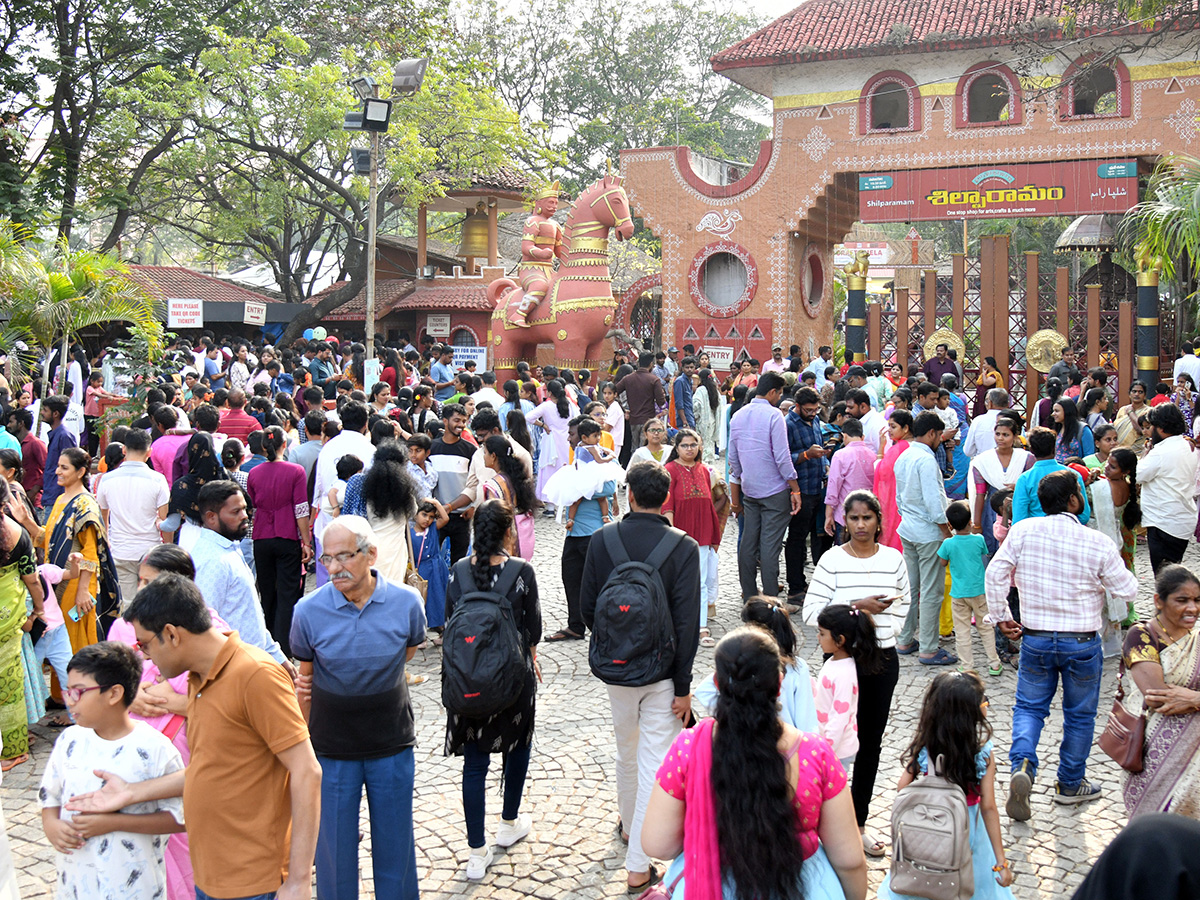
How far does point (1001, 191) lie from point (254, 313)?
51.4 ft

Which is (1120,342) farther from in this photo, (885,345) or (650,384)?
(650,384)

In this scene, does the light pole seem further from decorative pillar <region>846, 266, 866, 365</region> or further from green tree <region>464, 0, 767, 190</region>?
green tree <region>464, 0, 767, 190</region>

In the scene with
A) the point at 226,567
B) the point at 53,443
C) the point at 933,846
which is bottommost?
the point at 933,846

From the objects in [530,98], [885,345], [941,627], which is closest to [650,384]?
[941,627]

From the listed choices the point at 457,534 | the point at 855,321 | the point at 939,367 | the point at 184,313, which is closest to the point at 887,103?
the point at 855,321

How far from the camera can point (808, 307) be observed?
23562 mm

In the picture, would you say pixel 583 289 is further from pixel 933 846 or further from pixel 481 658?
pixel 933 846

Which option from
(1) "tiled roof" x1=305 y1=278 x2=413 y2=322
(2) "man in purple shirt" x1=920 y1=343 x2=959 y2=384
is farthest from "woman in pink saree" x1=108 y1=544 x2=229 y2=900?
(1) "tiled roof" x1=305 y1=278 x2=413 y2=322

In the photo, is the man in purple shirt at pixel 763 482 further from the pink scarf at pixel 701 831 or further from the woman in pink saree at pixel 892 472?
the pink scarf at pixel 701 831

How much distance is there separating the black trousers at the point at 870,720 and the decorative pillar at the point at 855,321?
1604 centimetres

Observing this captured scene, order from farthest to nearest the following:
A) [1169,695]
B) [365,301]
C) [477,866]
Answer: [365,301] → [477,866] → [1169,695]

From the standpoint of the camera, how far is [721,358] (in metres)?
22.2

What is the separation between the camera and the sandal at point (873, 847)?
4.85m

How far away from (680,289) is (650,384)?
1022 cm
